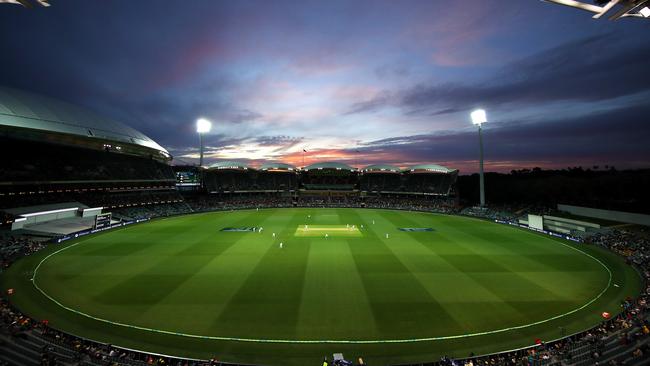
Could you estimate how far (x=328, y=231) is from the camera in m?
40.1

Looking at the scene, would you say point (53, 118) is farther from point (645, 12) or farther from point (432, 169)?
point (432, 169)

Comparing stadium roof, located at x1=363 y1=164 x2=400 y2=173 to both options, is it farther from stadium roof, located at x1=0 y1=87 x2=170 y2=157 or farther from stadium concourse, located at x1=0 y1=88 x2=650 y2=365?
stadium roof, located at x1=0 y1=87 x2=170 y2=157

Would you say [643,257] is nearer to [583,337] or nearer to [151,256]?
[583,337]

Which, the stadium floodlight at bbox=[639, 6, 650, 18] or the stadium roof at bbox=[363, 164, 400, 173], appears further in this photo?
the stadium roof at bbox=[363, 164, 400, 173]

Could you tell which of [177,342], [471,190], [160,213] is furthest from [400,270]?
[471,190]

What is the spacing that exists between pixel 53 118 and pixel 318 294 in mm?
50727

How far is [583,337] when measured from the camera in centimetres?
→ 1336

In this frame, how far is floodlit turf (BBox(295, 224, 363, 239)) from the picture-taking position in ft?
123

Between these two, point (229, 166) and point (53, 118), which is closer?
point (53, 118)

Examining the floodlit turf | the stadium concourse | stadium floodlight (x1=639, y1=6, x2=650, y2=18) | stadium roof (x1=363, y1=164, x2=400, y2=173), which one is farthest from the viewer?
stadium roof (x1=363, y1=164, x2=400, y2=173)

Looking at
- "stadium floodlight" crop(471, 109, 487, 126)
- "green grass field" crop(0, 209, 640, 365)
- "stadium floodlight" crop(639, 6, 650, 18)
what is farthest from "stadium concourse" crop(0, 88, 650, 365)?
"stadium floodlight" crop(471, 109, 487, 126)

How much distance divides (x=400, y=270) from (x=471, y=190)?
3954 inches

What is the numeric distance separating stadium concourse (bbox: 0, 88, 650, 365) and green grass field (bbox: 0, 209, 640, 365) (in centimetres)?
139

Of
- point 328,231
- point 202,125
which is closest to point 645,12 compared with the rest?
point 328,231
